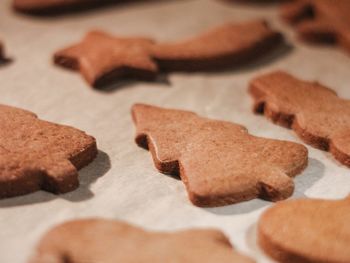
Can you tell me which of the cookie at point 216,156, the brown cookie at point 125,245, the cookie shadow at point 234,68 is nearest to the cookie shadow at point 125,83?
the cookie shadow at point 234,68

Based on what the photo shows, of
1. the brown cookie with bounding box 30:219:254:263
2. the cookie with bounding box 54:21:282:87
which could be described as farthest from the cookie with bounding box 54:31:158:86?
the brown cookie with bounding box 30:219:254:263

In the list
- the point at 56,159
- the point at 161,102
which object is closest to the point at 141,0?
the point at 161,102

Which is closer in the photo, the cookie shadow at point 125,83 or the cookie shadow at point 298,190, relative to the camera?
the cookie shadow at point 298,190

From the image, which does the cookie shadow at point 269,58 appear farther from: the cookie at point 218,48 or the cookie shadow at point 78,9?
the cookie shadow at point 78,9

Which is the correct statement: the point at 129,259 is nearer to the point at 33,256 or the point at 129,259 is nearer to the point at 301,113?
the point at 33,256

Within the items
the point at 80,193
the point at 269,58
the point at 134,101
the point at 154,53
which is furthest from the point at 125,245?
the point at 269,58
